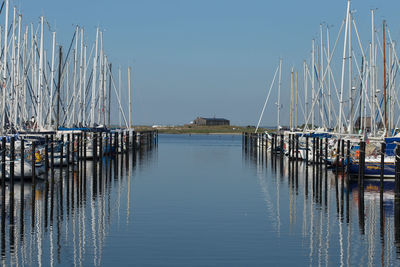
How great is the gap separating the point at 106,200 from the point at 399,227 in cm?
1502

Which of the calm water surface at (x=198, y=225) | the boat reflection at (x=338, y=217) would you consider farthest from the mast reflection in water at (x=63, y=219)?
the boat reflection at (x=338, y=217)

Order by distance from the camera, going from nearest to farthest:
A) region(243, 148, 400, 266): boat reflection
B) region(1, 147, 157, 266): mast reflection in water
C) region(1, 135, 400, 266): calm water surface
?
region(1, 147, 157, 266): mast reflection in water
region(1, 135, 400, 266): calm water surface
region(243, 148, 400, 266): boat reflection

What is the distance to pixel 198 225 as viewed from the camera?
93.7 feet

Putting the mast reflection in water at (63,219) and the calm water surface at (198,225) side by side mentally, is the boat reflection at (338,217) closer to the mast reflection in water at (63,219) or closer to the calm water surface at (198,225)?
the calm water surface at (198,225)

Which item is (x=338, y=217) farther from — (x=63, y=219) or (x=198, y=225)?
(x=63, y=219)

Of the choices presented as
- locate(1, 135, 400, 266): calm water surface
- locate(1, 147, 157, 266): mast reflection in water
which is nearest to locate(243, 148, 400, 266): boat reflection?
locate(1, 135, 400, 266): calm water surface

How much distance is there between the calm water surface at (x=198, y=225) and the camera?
22109 millimetres

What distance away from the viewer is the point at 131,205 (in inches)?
1362

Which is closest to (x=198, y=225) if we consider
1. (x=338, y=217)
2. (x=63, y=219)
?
(x=63, y=219)

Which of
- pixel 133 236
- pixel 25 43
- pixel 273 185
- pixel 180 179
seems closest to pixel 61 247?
pixel 133 236

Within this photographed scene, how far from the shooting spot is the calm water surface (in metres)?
22.1

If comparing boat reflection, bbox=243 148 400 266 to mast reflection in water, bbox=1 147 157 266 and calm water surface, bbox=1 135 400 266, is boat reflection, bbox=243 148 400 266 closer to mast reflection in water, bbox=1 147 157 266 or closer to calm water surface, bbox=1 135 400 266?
calm water surface, bbox=1 135 400 266

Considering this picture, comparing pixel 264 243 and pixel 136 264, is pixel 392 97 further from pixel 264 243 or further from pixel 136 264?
pixel 136 264

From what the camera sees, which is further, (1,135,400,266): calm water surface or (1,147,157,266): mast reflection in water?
(1,135,400,266): calm water surface
